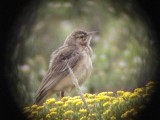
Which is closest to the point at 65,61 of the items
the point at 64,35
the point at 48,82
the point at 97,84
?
the point at 48,82

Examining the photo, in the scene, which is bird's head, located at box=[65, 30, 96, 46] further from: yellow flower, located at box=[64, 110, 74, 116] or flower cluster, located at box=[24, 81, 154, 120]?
yellow flower, located at box=[64, 110, 74, 116]

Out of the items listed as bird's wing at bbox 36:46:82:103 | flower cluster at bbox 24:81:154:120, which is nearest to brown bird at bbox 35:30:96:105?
bird's wing at bbox 36:46:82:103

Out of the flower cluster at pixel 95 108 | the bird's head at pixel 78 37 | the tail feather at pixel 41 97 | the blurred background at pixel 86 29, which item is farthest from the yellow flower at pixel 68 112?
the bird's head at pixel 78 37

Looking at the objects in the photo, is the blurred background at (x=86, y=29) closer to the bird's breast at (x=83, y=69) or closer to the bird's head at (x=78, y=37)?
the bird's head at (x=78, y=37)

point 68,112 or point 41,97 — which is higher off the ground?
point 41,97

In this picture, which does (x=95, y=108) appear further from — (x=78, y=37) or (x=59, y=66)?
(x=78, y=37)

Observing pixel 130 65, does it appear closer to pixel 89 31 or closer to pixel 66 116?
pixel 89 31

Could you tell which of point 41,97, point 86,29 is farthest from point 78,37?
point 41,97
